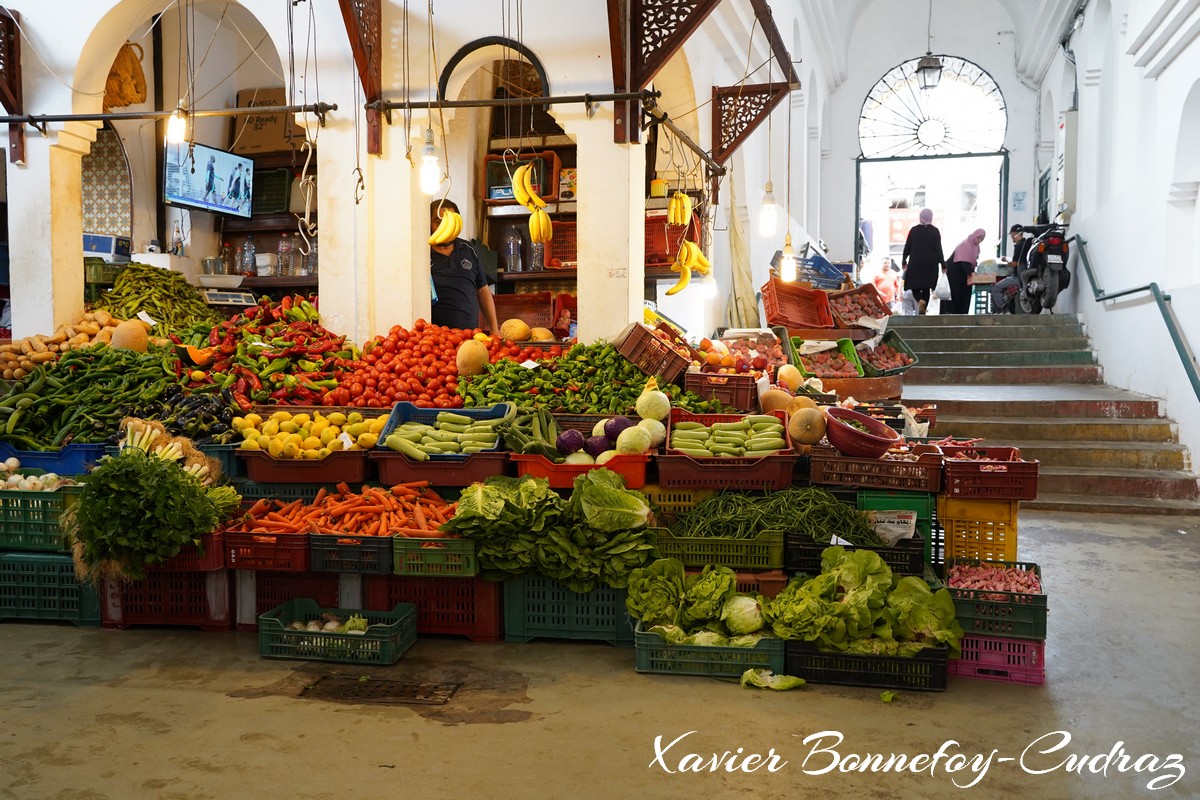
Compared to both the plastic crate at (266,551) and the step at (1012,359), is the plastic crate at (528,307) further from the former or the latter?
the plastic crate at (266,551)

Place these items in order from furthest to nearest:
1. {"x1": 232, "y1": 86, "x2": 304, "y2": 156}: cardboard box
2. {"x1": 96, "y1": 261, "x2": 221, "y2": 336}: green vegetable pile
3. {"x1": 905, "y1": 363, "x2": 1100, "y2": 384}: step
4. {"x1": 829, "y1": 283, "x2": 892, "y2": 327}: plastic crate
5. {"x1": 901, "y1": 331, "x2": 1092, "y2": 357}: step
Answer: {"x1": 901, "y1": 331, "x2": 1092, "y2": 357}: step → {"x1": 905, "y1": 363, "x2": 1100, "y2": 384}: step → {"x1": 829, "y1": 283, "x2": 892, "y2": 327}: plastic crate → {"x1": 232, "y1": 86, "x2": 304, "y2": 156}: cardboard box → {"x1": 96, "y1": 261, "x2": 221, "y2": 336}: green vegetable pile

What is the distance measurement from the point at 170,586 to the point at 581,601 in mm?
2266

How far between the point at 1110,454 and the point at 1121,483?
0.53 metres

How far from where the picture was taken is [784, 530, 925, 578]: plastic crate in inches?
186

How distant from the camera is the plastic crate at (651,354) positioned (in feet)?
21.6

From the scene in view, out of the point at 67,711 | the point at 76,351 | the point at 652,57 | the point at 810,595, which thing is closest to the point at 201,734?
the point at 67,711

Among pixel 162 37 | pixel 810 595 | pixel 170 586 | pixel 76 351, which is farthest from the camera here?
pixel 162 37

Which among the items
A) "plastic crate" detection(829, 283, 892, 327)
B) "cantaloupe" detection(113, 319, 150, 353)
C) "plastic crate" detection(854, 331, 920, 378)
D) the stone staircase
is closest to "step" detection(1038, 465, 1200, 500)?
the stone staircase

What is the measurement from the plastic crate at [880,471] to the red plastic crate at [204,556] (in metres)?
3.17

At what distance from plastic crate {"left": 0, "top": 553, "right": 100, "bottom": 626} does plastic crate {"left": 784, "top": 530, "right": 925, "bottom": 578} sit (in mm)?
3784

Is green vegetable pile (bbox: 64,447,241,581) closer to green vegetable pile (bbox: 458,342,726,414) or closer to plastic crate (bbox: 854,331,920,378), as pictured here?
green vegetable pile (bbox: 458,342,726,414)

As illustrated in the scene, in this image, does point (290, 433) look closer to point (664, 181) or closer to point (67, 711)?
point (67, 711)

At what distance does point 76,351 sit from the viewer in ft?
23.8

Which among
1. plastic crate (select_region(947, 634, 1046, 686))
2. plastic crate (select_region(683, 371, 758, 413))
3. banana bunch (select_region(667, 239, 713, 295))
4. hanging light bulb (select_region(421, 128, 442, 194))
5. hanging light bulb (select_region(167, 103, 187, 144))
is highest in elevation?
hanging light bulb (select_region(167, 103, 187, 144))
